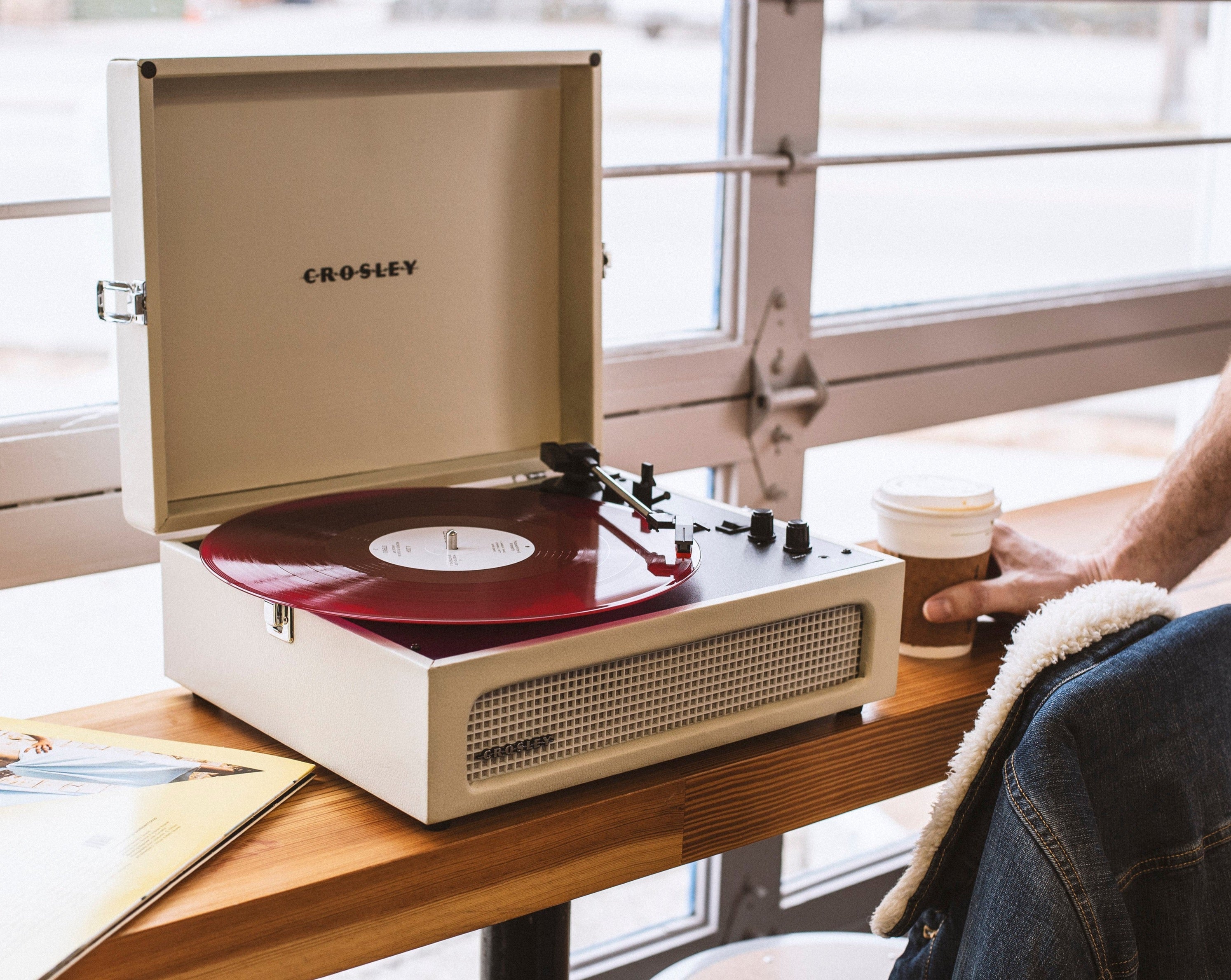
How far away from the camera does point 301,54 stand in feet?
3.19

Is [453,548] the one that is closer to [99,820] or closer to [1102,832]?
[99,820]

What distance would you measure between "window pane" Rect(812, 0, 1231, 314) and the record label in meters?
0.88

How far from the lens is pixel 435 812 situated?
0.79 m

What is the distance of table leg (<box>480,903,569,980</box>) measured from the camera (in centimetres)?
112

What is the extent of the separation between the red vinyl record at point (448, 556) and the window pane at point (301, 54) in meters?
0.38

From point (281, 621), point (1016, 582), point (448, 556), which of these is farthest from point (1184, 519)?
point (281, 621)

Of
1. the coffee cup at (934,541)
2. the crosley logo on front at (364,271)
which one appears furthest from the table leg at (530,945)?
the crosley logo on front at (364,271)

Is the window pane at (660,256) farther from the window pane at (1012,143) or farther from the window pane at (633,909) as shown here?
the window pane at (633,909)

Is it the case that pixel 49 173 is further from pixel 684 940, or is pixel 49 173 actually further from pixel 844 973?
pixel 684 940

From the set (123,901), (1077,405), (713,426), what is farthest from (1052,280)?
(123,901)

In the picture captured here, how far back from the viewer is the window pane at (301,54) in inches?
47.0

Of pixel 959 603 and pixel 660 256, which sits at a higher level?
pixel 660 256

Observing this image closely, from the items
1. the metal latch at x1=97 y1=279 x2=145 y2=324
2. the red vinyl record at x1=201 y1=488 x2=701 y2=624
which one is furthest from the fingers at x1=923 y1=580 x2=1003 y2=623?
the metal latch at x1=97 y1=279 x2=145 y2=324

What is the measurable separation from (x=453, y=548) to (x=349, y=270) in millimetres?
287
